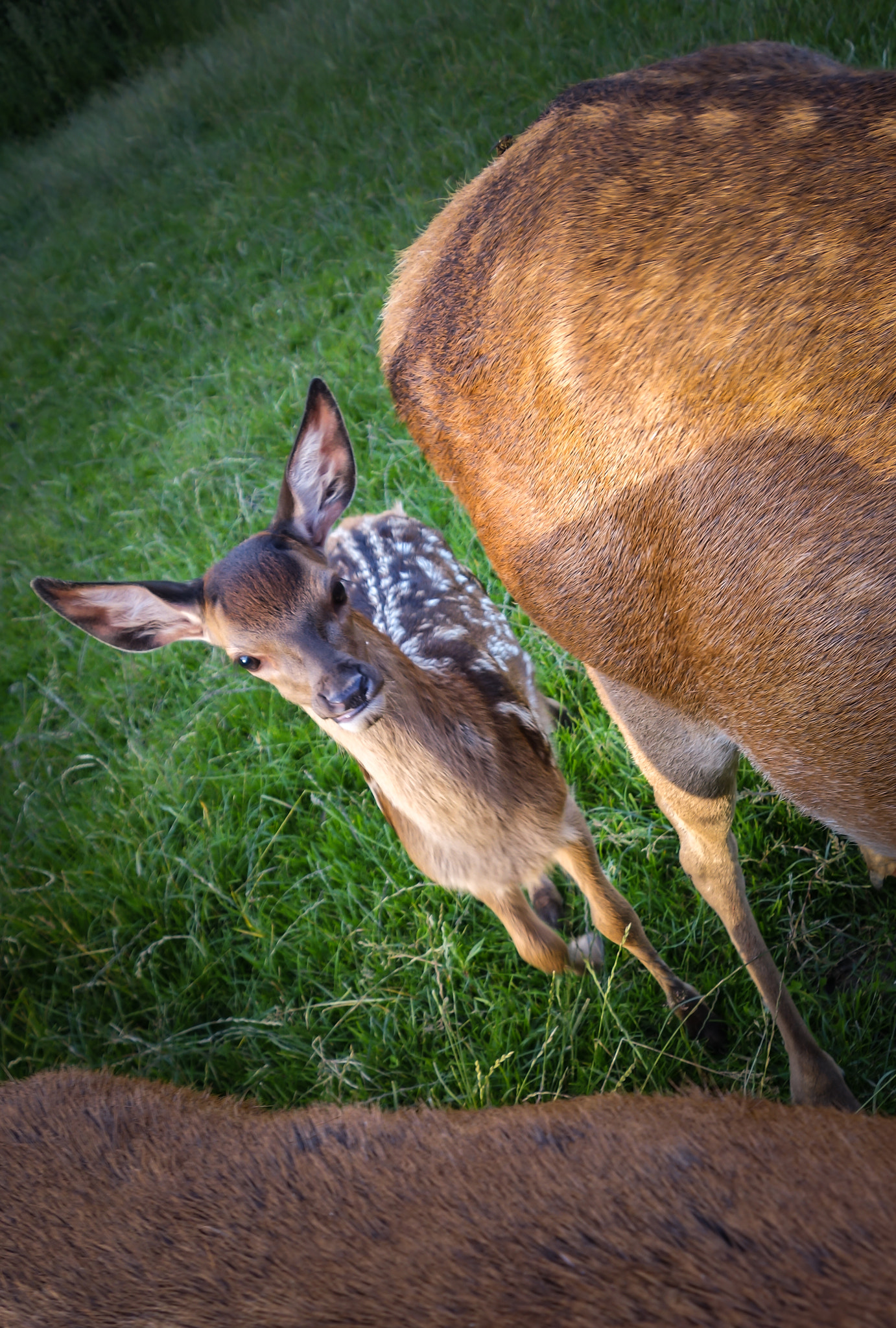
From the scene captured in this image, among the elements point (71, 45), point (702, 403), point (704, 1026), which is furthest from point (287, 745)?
point (71, 45)

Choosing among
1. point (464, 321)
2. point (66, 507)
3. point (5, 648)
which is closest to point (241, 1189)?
point (464, 321)

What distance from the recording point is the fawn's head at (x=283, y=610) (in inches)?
86.5

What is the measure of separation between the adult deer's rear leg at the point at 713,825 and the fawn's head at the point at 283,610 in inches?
23.5

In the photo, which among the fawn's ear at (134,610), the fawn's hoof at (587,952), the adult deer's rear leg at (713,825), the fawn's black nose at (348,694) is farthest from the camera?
the fawn's hoof at (587,952)

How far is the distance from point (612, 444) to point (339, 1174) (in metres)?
1.22

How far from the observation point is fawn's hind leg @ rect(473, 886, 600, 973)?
245 cm

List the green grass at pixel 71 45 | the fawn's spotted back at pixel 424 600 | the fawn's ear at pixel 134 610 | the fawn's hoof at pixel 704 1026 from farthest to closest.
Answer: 1. the green grass at pixel 71 45
2. the fawn's spotted back at pixel 424 600
3. the fawn's hoof at pixel 704 1026
4. the fawn's ear at pixel 134 610

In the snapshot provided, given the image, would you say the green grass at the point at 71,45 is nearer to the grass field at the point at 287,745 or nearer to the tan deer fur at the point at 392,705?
the grass field at the point at 287,745

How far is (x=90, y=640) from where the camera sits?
4.47m

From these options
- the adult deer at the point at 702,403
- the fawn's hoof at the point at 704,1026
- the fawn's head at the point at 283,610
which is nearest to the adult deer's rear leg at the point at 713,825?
the adult deer at the point at 702,403

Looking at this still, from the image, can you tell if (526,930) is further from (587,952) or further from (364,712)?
(364,712)

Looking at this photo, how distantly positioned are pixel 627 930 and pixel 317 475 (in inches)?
57.1

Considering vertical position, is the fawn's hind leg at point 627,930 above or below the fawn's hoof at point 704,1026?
above

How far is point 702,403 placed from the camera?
4.70 ft
